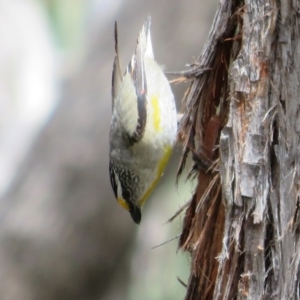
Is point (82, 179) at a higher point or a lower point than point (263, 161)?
lower

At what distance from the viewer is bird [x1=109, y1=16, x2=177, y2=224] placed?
354 cm

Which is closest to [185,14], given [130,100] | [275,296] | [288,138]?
[130,100]

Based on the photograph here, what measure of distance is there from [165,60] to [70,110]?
2.66 ft

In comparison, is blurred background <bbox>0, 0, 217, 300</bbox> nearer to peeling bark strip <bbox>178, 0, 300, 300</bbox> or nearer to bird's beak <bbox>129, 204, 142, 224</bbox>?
bird's beak <bbox>129, 204, 142, 224</bbox>

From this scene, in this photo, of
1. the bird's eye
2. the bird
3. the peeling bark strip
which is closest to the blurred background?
the bird

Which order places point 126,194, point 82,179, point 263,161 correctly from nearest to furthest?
1. point 263,161
2. point 126,194
3. point 82,179

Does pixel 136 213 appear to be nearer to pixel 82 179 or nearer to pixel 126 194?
pixel 126 194

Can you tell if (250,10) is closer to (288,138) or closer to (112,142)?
(288,138)

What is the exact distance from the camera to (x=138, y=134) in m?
3.57

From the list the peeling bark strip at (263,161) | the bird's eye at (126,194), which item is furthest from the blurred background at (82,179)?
the peeling bark strip at (263,161)

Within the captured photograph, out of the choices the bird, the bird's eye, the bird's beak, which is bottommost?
the bird's beak

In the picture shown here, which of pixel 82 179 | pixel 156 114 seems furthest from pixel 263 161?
pixel 82 179

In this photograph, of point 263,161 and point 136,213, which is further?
point 136,213

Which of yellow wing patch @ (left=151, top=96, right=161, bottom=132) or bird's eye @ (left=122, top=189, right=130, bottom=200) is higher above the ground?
yellow wing patch @ (left=151, top=96, right=161, bottom=132)
